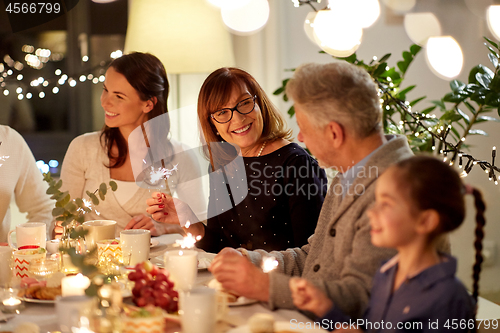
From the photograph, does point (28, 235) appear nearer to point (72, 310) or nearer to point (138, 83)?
point (72, 310)

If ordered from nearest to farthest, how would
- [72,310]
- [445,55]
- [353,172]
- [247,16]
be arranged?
[72,310], [353,172], [445,55], [247,16]

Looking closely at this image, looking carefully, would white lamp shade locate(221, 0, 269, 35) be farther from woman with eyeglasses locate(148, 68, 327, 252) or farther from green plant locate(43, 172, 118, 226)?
green plant locate(43, 172, 118, 226)

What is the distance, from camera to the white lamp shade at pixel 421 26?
3334mm

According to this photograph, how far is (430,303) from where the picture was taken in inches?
34.6

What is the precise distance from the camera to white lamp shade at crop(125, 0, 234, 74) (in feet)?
9.04

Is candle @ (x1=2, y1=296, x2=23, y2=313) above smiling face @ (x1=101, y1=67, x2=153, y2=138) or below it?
below

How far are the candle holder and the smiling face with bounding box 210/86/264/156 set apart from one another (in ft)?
3.18

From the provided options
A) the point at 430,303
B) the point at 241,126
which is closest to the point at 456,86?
the point at 241,126

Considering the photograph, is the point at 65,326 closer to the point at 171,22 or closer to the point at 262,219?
the point at 262,219

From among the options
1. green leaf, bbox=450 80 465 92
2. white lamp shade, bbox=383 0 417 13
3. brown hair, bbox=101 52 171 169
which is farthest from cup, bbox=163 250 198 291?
white lamp shade, bbox=383 0 417 13

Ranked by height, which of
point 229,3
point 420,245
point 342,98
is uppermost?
point 229,3

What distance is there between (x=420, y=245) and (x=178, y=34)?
7.21ft

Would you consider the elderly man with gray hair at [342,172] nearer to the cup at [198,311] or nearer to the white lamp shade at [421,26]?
the cup at [198,311]

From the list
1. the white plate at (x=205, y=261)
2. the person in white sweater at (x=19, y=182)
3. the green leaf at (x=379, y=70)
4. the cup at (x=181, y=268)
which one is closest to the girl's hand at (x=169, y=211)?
the white plate at (x=205, y=261)
